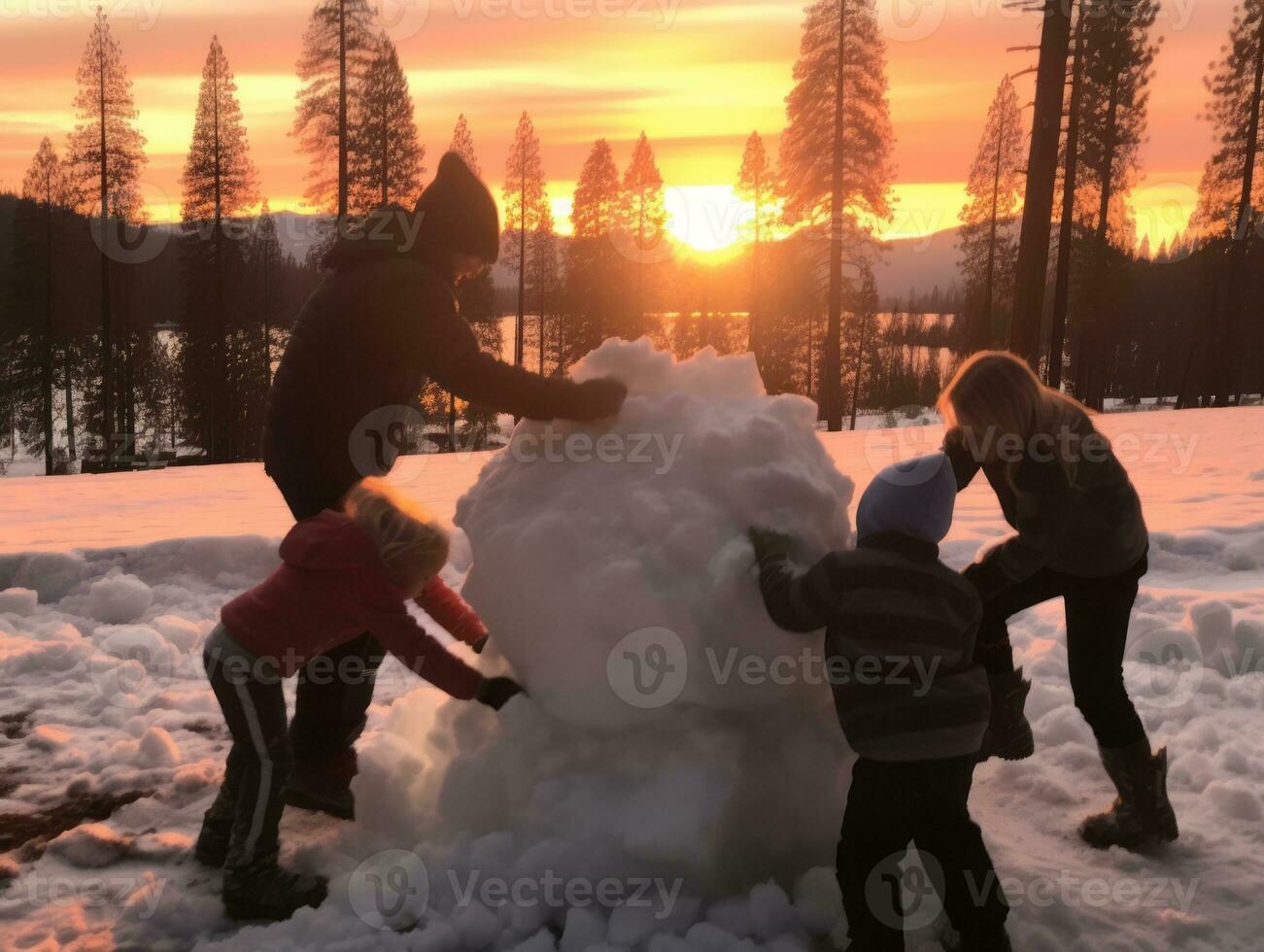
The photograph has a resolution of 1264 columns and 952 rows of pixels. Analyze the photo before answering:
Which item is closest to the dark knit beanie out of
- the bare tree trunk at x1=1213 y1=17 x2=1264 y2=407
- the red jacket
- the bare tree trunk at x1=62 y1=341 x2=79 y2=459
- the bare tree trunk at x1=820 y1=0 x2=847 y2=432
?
the red jacket

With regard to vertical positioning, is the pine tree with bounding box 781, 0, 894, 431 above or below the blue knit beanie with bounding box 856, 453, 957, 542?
above

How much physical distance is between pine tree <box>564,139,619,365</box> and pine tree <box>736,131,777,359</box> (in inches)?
194

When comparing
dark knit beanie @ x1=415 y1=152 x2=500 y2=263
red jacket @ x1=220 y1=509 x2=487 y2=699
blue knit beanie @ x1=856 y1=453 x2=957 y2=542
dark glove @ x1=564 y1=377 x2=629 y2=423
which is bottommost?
red jacket @ x1=220 y1=509 x2=487 y2=699

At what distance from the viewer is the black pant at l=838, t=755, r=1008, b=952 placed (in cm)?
264

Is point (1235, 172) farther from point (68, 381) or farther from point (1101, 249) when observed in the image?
point (68, 381)

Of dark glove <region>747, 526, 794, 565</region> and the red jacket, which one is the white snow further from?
dark glove <region>747, 526, 794, 565</region>

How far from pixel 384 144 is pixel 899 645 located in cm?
2790

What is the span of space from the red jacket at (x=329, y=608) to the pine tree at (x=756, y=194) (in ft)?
109

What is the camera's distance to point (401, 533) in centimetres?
302

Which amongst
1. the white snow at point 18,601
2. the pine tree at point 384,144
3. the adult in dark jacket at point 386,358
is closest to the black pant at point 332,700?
the adult in dark jacket at point 386,358

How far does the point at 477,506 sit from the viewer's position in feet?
11.5

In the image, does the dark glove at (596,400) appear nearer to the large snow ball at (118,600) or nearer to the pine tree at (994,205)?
the large snow ball at (118,600)

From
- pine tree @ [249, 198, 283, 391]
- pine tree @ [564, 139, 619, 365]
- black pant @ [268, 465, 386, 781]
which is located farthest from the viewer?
pine tree @ [249, 198, 283, 391]

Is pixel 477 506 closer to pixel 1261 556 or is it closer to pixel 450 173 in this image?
pixel 450 173
